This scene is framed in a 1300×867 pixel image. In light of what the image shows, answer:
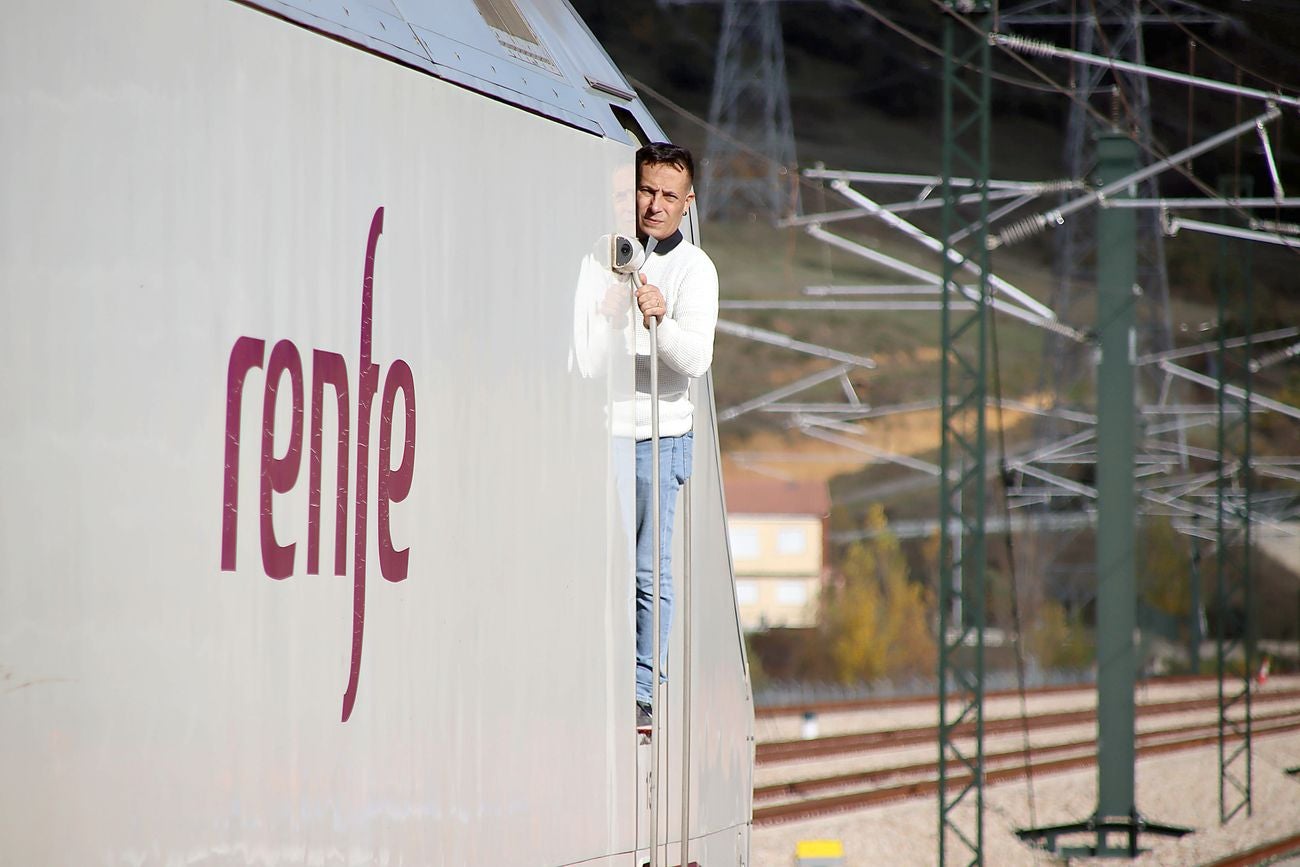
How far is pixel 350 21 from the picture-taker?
4008 mm

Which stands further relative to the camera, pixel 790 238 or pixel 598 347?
pixel 790 238

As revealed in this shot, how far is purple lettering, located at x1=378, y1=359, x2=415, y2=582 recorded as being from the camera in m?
3.99

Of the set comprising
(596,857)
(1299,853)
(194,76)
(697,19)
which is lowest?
(1299,853)

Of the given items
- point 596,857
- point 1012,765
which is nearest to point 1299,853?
point 1012,765

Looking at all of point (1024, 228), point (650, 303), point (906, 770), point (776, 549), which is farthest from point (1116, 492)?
point (776, 549)

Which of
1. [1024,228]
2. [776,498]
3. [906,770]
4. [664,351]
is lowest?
[906,770]

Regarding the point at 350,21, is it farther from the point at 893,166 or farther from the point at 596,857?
the point at 893,166

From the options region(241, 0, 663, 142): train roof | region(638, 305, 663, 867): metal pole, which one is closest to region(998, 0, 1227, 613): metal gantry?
region(241, 0, 663, 142): train roof

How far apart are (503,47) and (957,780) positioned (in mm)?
20299

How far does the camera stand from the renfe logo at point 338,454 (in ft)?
11.4

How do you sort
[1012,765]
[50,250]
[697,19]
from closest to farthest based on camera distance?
[50,250], [1012,765], [697,19]

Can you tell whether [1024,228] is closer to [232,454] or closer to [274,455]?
[274,455]

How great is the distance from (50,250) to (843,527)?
6744 cm

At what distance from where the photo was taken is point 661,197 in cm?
528
